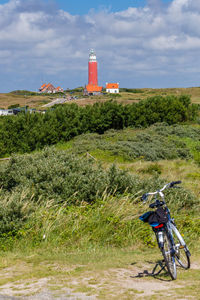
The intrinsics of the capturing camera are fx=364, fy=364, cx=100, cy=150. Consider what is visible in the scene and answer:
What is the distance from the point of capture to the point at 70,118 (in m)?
39.2

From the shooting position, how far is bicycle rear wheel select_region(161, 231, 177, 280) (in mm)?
4652

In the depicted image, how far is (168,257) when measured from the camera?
4758mm

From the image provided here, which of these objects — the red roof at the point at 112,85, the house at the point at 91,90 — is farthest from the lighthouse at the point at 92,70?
the house at the point at 91,90

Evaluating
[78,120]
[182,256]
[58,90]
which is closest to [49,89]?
[58,90]

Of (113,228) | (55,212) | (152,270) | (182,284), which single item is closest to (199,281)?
(182,284)

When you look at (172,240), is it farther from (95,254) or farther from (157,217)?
(95,254)

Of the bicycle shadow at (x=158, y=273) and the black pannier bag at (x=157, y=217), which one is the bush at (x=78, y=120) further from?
the black pannier bag at (x=157, y=217)

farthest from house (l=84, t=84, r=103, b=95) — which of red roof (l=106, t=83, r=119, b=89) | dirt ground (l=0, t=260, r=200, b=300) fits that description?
dirt ground (l=0, t=260, r=200, b=300)

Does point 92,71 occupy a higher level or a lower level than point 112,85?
higher

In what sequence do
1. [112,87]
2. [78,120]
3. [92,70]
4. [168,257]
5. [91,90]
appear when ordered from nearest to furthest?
[168,257] < [78,120] < [91,90] < [112,87] < [92,70]

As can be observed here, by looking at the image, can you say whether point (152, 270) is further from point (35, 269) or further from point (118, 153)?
point (118, 153)

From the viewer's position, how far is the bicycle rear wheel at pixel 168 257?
15.3 feet

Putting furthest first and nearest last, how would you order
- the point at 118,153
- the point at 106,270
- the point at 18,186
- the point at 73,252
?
the point at 118,153, the point at 18,186, the point at 73,252, the point at 106,270

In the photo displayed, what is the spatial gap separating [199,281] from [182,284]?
22 cm
